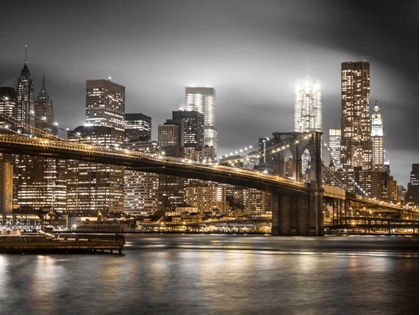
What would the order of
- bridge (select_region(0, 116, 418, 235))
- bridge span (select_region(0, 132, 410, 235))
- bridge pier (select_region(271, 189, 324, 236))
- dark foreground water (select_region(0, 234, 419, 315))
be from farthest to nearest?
bridge pier (select_region(271, 189, 324, 236)) → bridge (select_region(0, 116, 418, 235)) → bridge span (select_region(0, 132, 410, 235)) → dark foreground water (select_region(0, 234, 419, 315))

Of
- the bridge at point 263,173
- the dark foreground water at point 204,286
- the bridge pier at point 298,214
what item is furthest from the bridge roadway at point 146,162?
the dark foreground water at point 204,286

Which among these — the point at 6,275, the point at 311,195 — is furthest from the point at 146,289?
the point at 311,195

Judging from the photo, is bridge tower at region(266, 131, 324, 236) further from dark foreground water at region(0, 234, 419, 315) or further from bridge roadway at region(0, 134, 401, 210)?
dark foreground water at region(0, 234, 419, 315)

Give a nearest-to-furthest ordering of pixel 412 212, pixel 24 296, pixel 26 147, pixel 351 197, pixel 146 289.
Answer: pixel 24 296 < pixel 146 289 < pixel 26 147 < pixel 351 197 < pixel 412 212

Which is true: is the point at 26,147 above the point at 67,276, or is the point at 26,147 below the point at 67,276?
above

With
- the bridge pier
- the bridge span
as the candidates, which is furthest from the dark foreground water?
the bridge pier

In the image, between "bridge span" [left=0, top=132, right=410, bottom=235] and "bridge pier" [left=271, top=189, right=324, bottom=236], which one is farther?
"bridge pier" [left=271, top=189, right=324, bottom=236]

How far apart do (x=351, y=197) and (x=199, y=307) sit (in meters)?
98.8

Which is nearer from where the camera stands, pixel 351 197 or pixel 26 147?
pixel 26 147

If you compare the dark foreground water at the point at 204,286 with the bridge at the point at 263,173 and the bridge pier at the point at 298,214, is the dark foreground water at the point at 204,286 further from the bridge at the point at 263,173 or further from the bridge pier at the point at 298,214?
the bridge pier at the point at 298,214

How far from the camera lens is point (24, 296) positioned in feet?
98.6

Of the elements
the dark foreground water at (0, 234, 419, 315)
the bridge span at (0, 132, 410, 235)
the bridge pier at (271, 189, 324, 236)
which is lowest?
the dark foreground water at (0, 234, 419, 315)

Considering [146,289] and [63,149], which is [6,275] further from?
[63,149]

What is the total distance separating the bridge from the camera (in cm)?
7606
